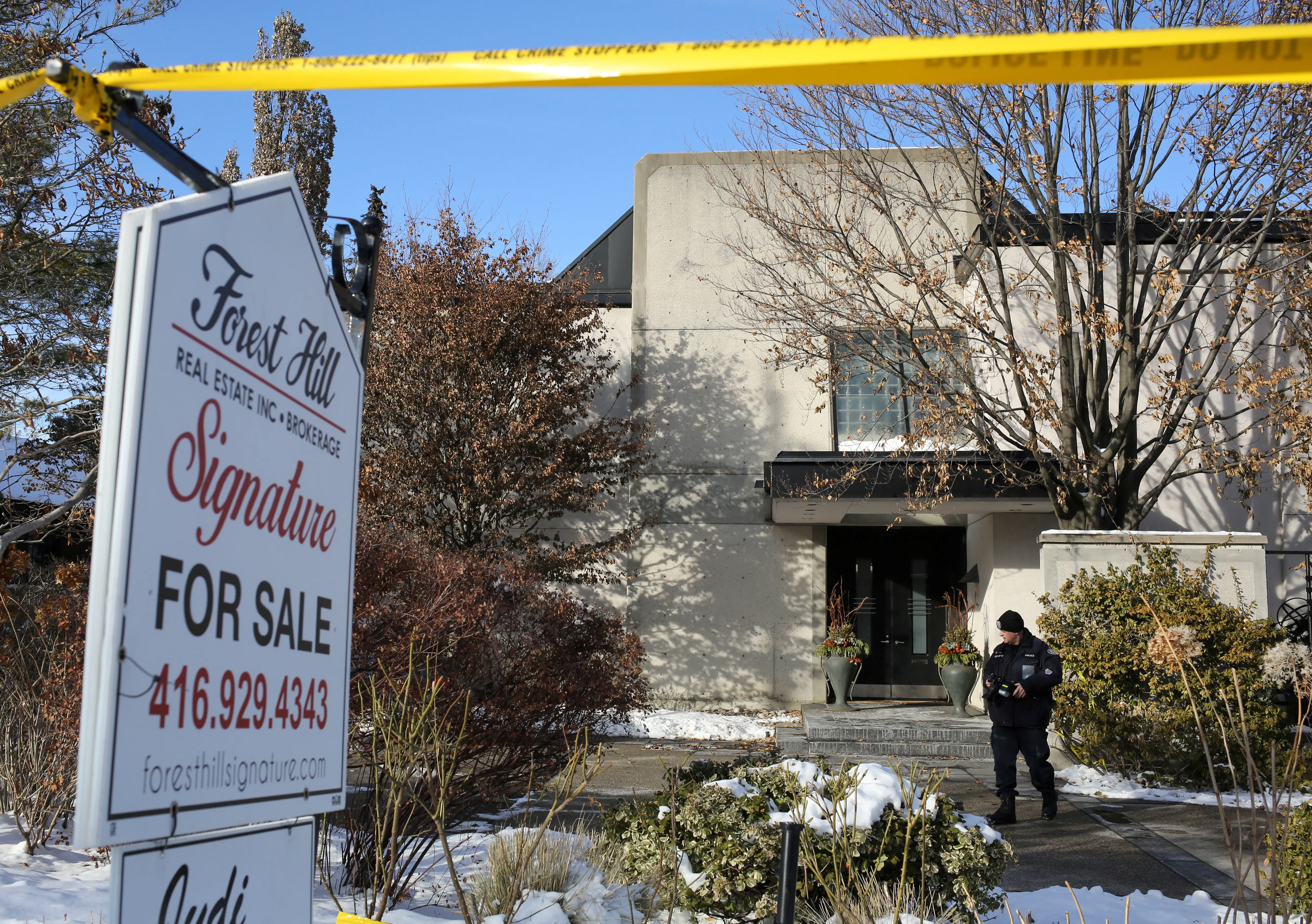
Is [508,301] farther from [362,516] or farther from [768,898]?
[768,898]

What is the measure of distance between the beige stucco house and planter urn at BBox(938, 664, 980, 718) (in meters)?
1.54

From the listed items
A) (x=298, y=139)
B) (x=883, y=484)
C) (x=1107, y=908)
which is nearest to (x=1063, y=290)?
(x=883, y=484)

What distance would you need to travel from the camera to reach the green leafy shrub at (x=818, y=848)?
15.7 feet

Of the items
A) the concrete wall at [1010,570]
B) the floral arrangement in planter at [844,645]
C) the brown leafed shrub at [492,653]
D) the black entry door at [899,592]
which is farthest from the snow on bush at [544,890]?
the black entry door at [899,592]

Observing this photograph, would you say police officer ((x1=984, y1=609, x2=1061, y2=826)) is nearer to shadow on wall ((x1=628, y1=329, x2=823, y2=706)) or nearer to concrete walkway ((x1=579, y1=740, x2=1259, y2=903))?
concrete walkway ((x1=579, y1=740, x2=1259, y2=903))

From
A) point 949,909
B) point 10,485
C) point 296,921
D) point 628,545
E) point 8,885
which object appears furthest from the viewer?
point 628,545

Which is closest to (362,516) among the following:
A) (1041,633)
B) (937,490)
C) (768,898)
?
(937,490)

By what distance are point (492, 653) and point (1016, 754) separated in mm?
4426

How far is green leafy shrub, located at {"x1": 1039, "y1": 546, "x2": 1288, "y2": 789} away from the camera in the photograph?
9.98 meters

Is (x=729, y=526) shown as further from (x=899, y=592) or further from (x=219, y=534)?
(x=219, y=534)

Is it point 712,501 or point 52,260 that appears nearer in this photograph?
point 52,260

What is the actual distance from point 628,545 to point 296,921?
13257mm

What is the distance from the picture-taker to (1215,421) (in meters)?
11.8

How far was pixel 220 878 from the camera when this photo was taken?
1883 millimetres
